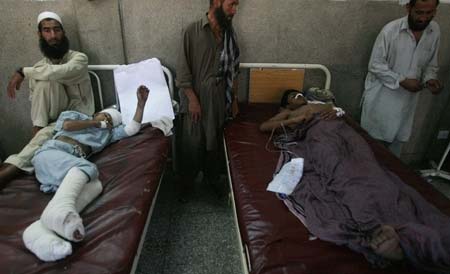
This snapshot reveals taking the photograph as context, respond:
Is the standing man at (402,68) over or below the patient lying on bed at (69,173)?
over

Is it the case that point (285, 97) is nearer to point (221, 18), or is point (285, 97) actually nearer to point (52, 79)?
point (221, 18)

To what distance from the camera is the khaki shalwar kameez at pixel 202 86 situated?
1.91 metres

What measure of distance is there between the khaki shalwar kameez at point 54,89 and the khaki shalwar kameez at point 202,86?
29.4 inches

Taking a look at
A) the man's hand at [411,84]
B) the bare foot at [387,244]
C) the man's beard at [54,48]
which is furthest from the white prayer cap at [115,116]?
the man's hand at [411,84]

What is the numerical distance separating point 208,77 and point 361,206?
50.0 inches

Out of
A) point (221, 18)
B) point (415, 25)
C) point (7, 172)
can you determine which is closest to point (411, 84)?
point (415, 25)

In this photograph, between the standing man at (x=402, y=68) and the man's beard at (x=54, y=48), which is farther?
the standing man at (x=402, y=68)

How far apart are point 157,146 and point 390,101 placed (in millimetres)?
1886

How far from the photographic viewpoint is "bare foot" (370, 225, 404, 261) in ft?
3.21

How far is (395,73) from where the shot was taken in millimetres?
2195

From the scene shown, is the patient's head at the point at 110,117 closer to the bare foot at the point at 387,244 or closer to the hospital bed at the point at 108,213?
the hospital bed at the point at 108,213

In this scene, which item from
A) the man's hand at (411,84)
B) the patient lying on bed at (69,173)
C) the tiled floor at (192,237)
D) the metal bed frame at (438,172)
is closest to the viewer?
the patient lying on bed at (69,173)

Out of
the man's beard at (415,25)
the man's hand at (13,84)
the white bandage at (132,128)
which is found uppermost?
the man's beard at (415,25)

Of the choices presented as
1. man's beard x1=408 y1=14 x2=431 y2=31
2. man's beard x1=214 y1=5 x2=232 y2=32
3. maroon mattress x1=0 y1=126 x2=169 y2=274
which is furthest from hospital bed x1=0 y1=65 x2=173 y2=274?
man's beard x1=408 y1=14 x2=431 y2=31
